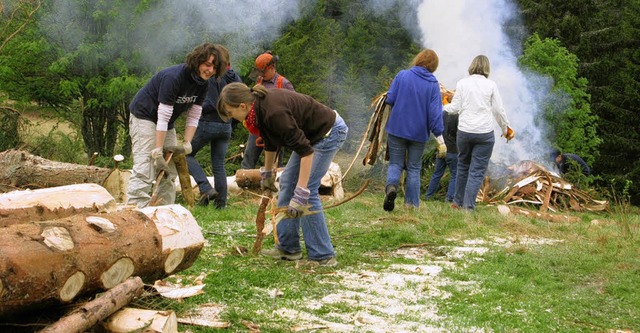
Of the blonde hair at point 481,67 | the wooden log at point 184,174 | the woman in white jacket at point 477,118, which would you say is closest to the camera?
the wooden log at point 184,174

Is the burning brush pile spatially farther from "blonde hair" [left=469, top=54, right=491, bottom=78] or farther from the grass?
the grass

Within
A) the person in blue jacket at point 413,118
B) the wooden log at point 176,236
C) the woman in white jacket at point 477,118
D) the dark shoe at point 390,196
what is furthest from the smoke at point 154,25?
the wooden log at point 176,236

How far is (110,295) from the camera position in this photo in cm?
352

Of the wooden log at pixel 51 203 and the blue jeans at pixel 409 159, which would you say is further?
the blue jeans at pixel 409 159

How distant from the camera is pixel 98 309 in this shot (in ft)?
11.2

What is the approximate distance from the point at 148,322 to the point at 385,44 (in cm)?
1645

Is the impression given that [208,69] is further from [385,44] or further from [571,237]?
[385,44]

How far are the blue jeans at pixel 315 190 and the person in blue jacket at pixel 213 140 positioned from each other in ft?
8.58

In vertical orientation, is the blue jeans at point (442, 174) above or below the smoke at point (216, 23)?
below

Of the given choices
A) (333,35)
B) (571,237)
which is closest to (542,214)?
(571,237)

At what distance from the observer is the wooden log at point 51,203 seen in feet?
15.4

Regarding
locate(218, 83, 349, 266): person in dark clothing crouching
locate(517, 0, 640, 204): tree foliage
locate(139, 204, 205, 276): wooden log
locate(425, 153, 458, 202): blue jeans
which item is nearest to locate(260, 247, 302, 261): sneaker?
locate(218, 83, 349, 266): person in dark clothing crouching

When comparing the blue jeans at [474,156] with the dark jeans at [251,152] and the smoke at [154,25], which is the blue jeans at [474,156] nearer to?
the dark jeans at [251,152]

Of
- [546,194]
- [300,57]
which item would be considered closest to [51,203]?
[546,194]
